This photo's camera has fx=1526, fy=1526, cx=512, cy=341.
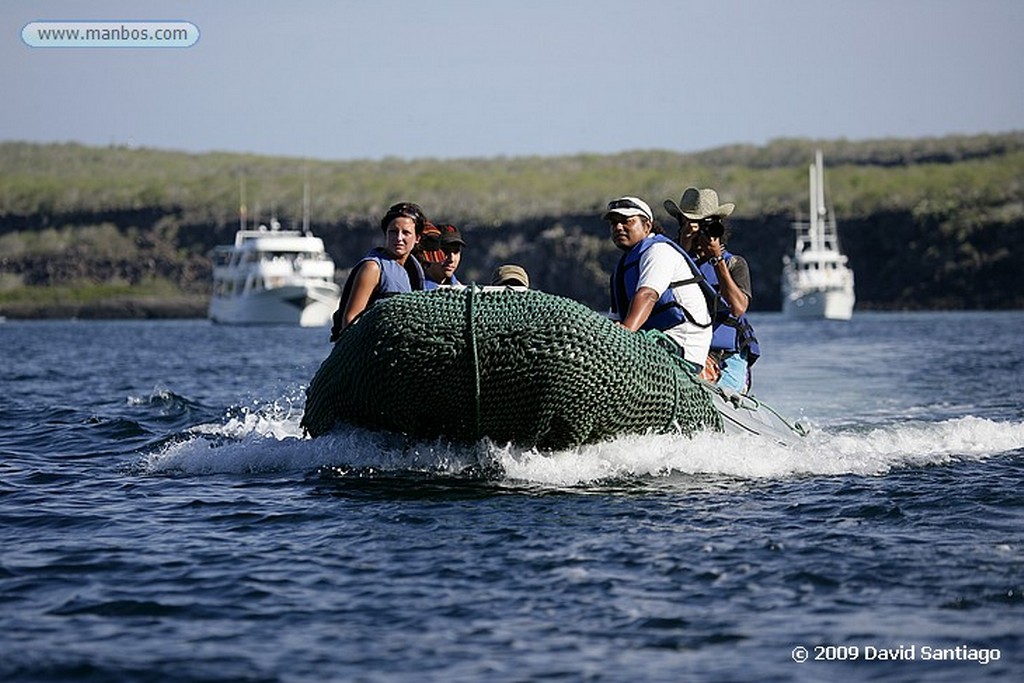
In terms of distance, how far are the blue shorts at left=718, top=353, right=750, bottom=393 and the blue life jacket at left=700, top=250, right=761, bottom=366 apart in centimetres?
7

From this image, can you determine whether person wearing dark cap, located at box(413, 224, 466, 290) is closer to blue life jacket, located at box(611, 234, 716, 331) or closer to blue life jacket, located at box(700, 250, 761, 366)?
blue life jacket, located at box(611, 234, 716, 331)

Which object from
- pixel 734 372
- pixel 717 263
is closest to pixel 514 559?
pixel 717 263

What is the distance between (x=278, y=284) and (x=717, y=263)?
52432mm

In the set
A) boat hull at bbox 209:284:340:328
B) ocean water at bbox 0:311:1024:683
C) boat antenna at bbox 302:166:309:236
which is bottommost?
boat hull at bbox 209:284:340:328

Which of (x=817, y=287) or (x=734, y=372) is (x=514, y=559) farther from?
(x=817, y=287)

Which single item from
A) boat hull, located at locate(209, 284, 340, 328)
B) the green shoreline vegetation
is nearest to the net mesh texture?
boat hull, located at locate(209, 284, 340, 328)

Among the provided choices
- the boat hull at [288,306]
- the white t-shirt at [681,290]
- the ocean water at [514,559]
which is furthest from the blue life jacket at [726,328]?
the boat hull at [288,306]

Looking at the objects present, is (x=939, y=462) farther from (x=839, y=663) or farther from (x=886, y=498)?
(x=839, y=663)

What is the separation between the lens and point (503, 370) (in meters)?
9.05

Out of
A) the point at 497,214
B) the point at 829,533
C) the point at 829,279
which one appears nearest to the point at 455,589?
the point at 829,533

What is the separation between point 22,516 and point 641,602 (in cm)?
393

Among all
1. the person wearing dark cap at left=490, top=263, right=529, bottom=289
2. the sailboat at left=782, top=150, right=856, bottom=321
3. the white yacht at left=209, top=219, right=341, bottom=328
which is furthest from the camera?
the white yacht at left=209, top=219, right=341, bottom=328

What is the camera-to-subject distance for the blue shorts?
36.7 feet

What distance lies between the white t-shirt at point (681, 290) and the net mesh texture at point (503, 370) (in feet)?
1.35
